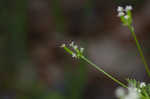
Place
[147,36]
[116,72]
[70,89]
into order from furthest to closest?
[147,36]
[116,72]
[70,89]

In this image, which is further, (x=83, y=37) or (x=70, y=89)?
(x=83, y=37)

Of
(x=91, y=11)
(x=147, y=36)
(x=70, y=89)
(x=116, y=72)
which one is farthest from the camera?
(x=91, y=11)

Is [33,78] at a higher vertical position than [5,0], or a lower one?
lower

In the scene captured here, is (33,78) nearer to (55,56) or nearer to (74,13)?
(55,56)

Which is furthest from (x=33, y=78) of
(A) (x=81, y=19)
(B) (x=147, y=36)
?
(B) (x=147, y=36)

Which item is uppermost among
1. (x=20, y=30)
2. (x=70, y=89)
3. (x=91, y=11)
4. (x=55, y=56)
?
(x=91, y=11)

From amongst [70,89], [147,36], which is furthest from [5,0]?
[147,36]
